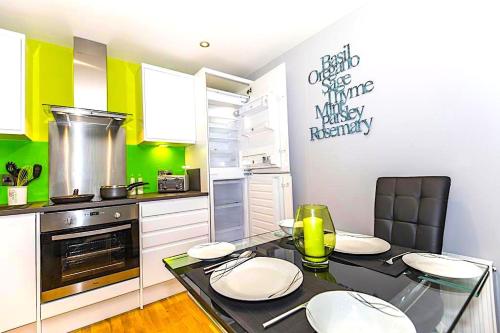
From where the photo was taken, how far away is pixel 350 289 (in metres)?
0.68

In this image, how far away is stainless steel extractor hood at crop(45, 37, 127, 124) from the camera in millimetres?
2041

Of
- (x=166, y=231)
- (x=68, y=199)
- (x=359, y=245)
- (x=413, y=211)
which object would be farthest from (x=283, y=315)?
(x=68, y=199)

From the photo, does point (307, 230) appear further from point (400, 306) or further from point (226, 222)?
point (226, 222)

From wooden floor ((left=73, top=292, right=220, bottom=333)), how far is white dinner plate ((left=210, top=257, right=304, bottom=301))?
1079 mm

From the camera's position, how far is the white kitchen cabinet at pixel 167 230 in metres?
1.97

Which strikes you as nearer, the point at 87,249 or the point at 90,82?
the point at 87,249

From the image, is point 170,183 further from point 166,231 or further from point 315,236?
point 315,236

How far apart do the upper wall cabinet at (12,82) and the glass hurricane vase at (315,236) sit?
7.05 ft

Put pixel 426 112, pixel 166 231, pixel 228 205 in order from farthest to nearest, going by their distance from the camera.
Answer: pixel 228 205 < pixel 166 231 < pixel 426 112

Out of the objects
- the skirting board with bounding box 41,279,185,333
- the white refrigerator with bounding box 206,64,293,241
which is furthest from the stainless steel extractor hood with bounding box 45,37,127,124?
the skirting board with bounding box 41,279,185,333

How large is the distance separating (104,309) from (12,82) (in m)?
1.87

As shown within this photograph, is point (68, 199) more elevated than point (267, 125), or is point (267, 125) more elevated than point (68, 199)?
point (267, 125)

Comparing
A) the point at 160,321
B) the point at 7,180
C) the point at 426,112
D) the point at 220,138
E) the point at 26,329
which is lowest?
the point at 160,321

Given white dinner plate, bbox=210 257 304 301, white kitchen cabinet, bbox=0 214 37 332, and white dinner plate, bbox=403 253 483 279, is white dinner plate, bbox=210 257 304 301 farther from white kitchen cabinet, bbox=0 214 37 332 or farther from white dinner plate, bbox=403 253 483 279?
white kitchen cabinet, bbox=0 214 37 332
